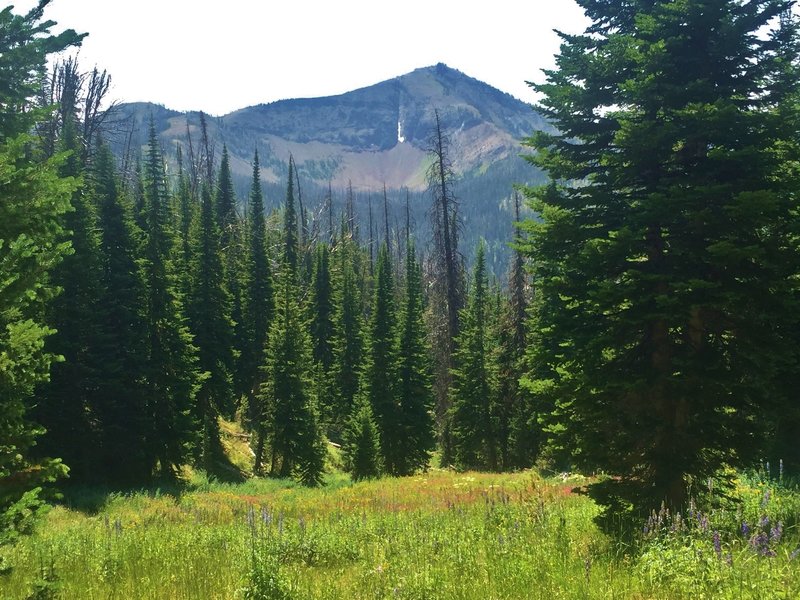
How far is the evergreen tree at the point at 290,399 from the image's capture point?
3150 centimetres

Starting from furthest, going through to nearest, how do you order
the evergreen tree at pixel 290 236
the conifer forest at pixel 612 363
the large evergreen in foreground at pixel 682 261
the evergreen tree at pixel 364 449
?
the evergreen tree at pixel 290 236, the evergreen tree at pixel 364 449, the large evergreen in foreground at pixel 682 261, the conifer forest at pixel 612 363

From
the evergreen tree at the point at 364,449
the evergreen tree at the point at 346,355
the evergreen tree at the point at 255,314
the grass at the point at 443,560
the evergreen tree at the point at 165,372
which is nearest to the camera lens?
the grass at the point at 443,560

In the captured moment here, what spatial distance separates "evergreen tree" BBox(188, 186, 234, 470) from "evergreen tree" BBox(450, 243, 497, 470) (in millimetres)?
15546

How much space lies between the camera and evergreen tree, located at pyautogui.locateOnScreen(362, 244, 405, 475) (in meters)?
37.0

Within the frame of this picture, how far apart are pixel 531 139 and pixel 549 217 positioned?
1.73 meters

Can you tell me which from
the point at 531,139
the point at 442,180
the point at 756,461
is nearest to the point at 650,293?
the point at 756,461

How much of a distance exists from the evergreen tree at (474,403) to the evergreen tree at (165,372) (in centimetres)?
1701

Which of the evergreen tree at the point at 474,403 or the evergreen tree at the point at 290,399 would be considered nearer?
the evergreen tree at the point at 290,399

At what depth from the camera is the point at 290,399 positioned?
3225 centimetres

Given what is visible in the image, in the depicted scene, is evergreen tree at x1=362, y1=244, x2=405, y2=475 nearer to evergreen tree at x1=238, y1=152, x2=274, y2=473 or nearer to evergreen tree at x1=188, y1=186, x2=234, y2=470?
evergreen tree at x1=238, y1=152, x2=274, y2=473

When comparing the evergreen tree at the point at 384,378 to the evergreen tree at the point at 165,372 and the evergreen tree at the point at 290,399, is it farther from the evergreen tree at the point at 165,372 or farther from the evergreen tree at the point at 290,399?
the evergreen tree at the point at 165,372

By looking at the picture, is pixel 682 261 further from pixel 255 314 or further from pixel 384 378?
pixel 255 314

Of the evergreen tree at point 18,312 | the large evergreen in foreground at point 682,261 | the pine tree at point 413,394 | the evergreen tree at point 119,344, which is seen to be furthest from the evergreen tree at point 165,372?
the large evergreen in foreground at point 682,261

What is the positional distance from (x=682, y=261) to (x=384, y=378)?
105ft
